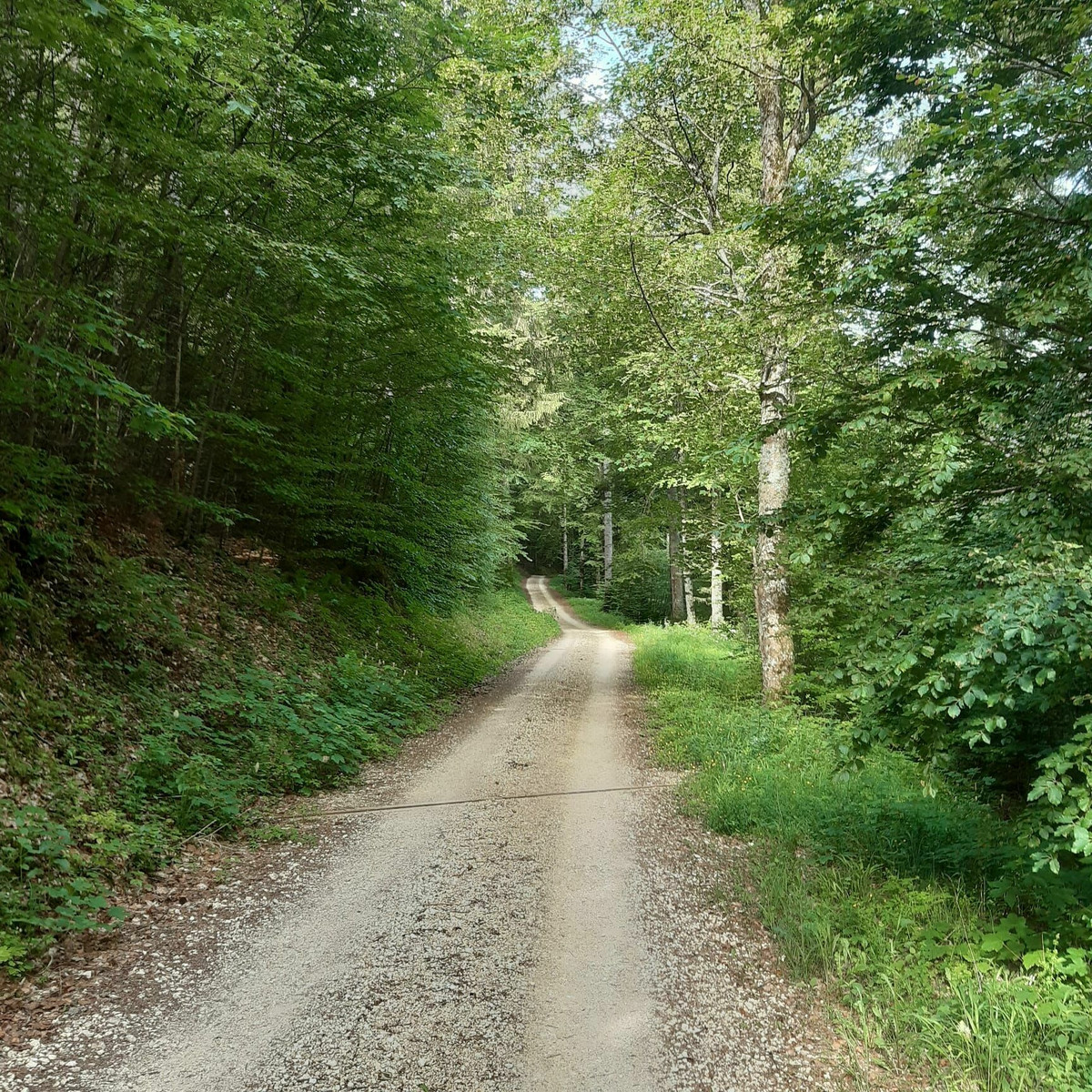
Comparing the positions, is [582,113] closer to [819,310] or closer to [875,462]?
[819,310]

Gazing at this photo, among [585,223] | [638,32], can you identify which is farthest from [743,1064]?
[638,32]

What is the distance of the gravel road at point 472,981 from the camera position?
2.83 m

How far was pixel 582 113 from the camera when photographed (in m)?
10.5

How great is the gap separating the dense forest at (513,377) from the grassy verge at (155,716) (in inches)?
1.6

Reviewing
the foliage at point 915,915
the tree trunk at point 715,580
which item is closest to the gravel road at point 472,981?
the foliage at point 915,915

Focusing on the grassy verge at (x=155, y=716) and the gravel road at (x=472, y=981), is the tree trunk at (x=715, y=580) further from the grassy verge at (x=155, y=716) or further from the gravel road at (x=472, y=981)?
the gravel road at (x=472, y=981)

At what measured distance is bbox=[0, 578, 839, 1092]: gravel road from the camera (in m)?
2.83

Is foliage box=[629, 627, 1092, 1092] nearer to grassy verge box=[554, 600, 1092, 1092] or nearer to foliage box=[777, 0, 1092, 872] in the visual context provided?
grassy verge box=[554, 600, 1092, 1092]

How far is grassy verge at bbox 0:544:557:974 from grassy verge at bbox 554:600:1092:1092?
4375 millimetres

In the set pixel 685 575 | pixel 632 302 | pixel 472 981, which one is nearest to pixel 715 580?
pixel 685 575

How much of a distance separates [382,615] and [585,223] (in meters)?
8.25

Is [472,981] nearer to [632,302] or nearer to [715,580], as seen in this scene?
[632,302]

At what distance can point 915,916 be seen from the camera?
3842 mm

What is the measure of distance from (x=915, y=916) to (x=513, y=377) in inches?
420
